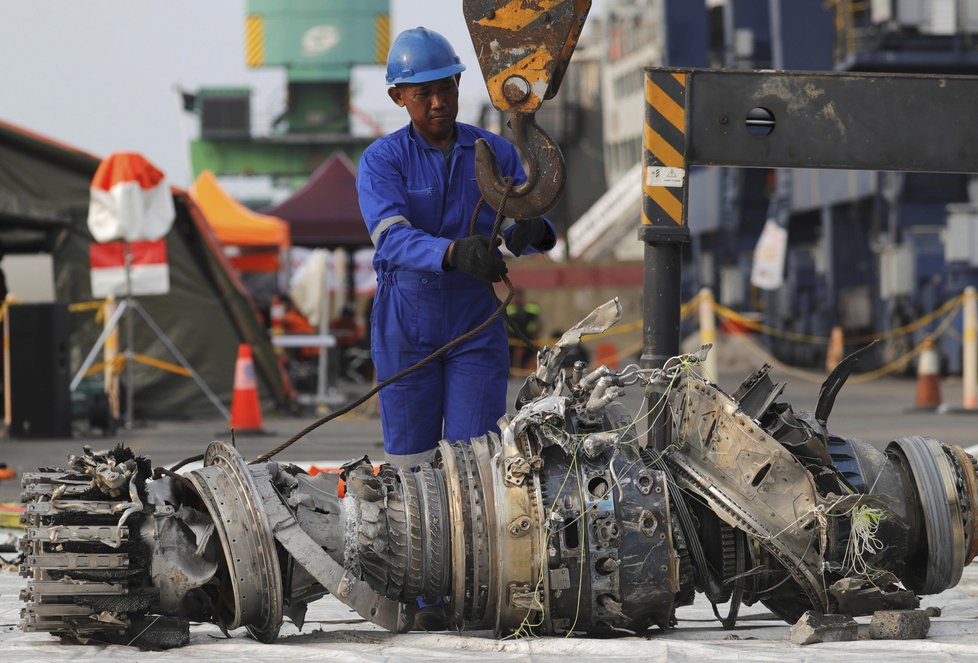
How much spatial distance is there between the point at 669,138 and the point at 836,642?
2.45 m

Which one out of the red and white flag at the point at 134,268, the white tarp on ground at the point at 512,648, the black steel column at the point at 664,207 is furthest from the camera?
the red and white flag at the point at 134,268

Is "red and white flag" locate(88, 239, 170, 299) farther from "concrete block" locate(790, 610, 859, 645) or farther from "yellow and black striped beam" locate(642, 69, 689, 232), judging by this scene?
"concrete block" locate(790, 610, 859, 645)

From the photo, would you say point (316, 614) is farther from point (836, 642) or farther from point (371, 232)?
point (836, 642)

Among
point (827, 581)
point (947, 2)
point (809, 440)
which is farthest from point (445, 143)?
point (947, 2)

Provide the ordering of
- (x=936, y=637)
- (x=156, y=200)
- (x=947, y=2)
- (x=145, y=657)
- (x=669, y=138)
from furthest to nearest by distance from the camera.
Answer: (x=947, y=2), (x=156, y=200), (x=669, y=138), (x=936, y=637), (x=145, y=657)

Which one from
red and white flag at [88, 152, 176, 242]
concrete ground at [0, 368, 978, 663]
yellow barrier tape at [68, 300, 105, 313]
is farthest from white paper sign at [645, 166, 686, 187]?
yellow barrier tape at [68, 300, 105, 313]

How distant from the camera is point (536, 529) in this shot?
467cm

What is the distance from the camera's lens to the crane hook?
526 cm

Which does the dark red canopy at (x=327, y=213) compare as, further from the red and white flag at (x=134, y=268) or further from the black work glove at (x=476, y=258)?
the black work glove at (x=476, y=258)

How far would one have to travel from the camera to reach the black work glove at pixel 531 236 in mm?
5469

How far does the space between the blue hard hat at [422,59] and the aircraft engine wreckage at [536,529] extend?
1069 millimetres

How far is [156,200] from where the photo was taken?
14.4m

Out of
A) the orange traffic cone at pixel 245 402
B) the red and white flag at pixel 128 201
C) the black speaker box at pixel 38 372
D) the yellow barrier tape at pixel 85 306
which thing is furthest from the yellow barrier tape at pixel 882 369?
the black speaker box at pixel 38 372

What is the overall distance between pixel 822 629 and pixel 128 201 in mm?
10499
